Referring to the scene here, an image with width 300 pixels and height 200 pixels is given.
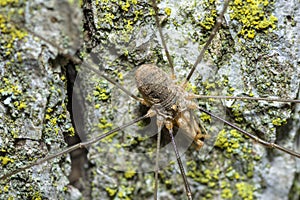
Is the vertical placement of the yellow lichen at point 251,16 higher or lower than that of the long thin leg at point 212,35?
higher

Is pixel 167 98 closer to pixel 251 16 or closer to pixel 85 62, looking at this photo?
pixel 85 62

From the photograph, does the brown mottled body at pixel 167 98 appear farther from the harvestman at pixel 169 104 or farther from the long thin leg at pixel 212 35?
the long thin leg at pixel 212 35

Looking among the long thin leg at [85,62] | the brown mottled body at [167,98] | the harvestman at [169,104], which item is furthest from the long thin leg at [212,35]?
the long thin leg at [85,62]

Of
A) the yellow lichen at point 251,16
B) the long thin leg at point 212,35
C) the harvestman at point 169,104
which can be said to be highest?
the yellow lichen at point 251,16

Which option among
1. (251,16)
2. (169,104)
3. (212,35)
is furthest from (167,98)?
(251,16)

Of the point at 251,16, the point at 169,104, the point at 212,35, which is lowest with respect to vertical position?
the point at 169,104

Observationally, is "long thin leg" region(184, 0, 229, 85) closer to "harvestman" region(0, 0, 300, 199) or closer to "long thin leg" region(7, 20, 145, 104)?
"harvestman" region(0, 0, 300, 199)

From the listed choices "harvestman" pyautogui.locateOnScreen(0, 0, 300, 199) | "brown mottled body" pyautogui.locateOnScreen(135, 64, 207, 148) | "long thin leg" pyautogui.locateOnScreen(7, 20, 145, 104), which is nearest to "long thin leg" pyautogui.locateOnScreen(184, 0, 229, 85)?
"harvestman" pyautogui.locateOnScreen(0, 0, 300, 199)

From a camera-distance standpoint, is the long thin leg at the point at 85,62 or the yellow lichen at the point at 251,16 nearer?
the long thin leg at the point at 85,62

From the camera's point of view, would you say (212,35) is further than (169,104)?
No
